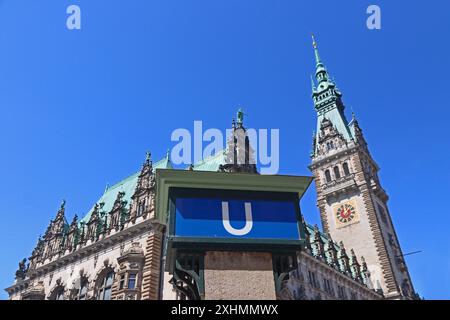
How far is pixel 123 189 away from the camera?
147 feet

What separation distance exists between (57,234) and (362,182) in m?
48.6

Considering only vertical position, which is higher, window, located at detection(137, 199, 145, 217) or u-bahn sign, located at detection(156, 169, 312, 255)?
window, located at detection(137, 199, 145, 217)

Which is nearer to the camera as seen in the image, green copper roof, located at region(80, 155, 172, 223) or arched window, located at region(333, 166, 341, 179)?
green copper roof, located at region(80, 155, 172, 223)

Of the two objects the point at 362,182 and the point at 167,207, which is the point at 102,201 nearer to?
the point at 167,207

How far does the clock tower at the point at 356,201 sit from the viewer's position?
58.8 meters

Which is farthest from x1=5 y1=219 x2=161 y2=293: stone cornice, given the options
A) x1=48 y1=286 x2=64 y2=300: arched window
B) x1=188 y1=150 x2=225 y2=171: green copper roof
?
x1=188 y1=150 x2=225 y2=171: green copper roof

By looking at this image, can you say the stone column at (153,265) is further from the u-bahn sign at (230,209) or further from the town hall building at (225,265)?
the u-bahn sign at (230,209)

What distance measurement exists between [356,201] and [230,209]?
56022mm

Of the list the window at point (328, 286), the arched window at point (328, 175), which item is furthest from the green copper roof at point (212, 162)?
the arched window at point (328, 175)

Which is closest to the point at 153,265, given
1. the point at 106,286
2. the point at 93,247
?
the point at 106,286

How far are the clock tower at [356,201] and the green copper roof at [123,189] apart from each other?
36.5 meters

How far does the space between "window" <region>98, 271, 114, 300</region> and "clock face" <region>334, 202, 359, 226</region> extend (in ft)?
145

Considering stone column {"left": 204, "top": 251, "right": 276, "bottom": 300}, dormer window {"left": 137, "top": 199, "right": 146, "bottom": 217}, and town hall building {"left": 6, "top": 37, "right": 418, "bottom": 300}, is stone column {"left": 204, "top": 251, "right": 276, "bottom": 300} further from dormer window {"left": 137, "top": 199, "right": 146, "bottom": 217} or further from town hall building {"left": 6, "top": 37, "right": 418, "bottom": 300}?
dormer window {"left": 137, "top": 199, "right": 146, "bottom": 217}

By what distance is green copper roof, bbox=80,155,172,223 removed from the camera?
42062 millimetres
